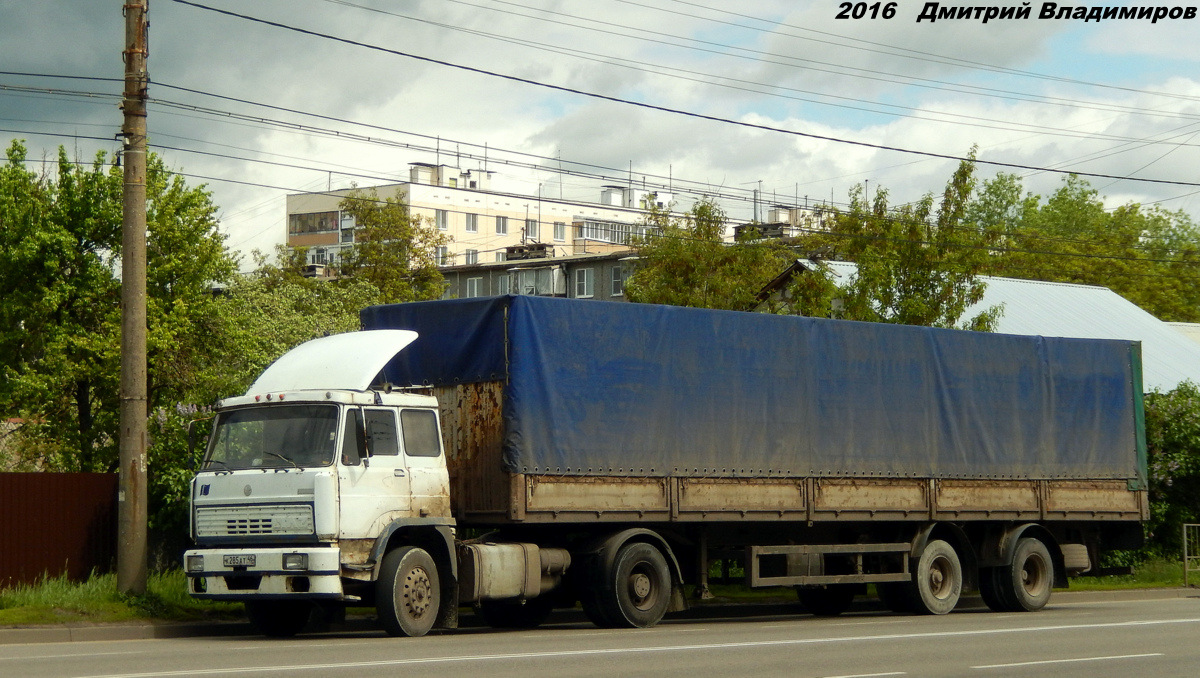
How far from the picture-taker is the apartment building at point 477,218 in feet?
342

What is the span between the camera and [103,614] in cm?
1602

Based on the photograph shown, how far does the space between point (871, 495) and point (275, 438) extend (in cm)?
812

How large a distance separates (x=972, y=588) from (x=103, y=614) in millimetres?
11735

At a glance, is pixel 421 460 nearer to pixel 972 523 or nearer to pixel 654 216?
pixel 972 523

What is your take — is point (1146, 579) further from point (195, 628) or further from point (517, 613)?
point (195, 628)

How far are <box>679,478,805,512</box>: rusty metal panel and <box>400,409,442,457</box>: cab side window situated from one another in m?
3.08

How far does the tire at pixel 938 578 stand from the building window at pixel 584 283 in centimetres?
6428

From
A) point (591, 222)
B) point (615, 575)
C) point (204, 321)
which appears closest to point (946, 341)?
point (615, 575)

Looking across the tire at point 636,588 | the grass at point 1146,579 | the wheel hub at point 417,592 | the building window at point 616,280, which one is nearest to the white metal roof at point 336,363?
the wheel hub at point 417,592

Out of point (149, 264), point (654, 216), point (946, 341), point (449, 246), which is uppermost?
point (449, 246)

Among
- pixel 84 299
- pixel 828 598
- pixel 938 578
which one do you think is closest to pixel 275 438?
pixel 828 598

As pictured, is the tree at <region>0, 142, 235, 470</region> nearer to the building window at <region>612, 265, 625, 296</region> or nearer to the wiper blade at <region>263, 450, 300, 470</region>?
the wiper blade at <region>263, 450, 300, 470</region>

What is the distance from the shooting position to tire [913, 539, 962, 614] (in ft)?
63.2

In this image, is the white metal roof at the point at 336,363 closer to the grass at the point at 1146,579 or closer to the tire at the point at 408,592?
the tire at the point at 408,592
